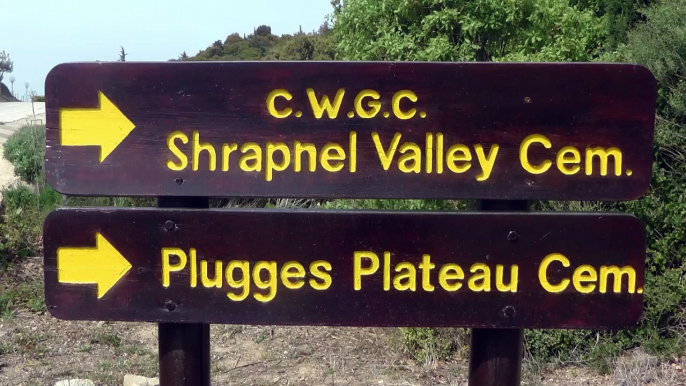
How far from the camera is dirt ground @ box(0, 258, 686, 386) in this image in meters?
4.38

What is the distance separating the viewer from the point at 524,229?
2.01 meters

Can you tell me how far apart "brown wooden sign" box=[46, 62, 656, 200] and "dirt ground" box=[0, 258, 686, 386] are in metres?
2.56

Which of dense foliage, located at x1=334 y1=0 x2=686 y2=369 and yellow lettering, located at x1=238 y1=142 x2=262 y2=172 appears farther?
dense foliage, located at x1=334 y1=0 x2=686 y2=369

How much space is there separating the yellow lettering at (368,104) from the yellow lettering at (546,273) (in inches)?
26.1

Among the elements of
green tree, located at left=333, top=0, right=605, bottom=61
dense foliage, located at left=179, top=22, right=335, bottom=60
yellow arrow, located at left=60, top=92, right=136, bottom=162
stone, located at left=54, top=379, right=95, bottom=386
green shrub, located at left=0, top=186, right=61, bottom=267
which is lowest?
stone, located at left=54, top=379, right=95, bottom=386

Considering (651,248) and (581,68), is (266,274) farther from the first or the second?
(651,248)

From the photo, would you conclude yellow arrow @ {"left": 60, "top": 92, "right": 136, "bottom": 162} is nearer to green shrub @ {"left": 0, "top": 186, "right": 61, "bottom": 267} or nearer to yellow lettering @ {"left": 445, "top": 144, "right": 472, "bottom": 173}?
yellow lettering @ {"left": 445, "top": 144, "right": 472, "bottom": 173}

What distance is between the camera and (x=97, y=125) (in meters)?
2.03

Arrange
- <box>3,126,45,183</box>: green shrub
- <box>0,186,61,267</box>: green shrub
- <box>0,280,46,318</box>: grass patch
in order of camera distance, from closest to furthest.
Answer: <box>0,280,46,318</box>: grass patch → <box>0,186,61,267</box>: green shrub → <box>3,126,45,183</box>: green shrub

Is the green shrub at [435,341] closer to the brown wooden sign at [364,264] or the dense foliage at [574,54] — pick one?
the dense foliage at [574,54]

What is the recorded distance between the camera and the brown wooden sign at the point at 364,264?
2006 millimetres

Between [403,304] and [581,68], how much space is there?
86cm

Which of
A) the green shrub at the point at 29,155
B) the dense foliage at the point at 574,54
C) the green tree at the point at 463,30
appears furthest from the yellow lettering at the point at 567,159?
the green shrub at the point at 29,155

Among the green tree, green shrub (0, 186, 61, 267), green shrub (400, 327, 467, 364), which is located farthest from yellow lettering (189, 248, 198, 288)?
green shrub (0, 186, 61, 267)
